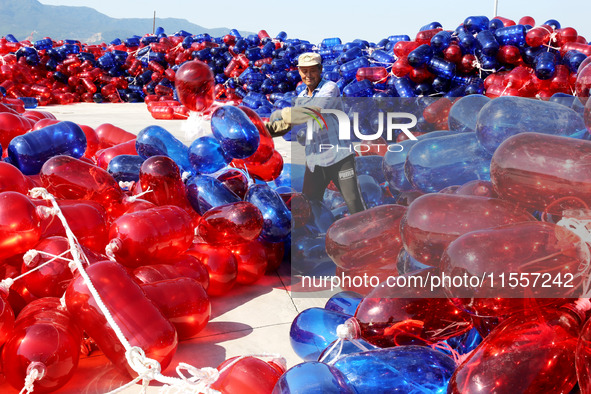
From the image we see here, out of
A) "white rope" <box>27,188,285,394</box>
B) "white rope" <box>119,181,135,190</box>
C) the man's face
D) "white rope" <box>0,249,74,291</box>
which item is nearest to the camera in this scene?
"white rope" <box>27,188,285,394</box>

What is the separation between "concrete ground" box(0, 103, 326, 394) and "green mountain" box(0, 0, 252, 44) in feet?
389

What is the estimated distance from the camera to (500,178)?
5.94 feet

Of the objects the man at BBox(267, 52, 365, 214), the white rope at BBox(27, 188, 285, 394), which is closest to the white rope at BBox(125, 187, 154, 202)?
the man at BBox(267, 52, 365, 214)

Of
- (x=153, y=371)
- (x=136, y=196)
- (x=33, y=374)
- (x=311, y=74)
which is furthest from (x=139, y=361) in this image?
(x=311, y=74)

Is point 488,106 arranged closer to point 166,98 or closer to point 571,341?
point 571,341

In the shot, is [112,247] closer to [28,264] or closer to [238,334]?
[28,264]

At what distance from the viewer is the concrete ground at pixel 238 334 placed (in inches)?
84.7

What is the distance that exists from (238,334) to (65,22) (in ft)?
574

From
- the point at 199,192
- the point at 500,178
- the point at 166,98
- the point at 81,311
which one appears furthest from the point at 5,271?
the point at 166,98

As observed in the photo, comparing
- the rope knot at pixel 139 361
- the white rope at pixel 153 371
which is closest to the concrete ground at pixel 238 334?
the white rope at pixel 153 371

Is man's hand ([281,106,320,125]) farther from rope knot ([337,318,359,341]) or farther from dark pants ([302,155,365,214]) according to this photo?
rope knot ([337,318,359,341])

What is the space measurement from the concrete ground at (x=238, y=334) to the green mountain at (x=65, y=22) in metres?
119

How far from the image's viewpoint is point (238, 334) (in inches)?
103

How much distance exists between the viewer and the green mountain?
417 ft
